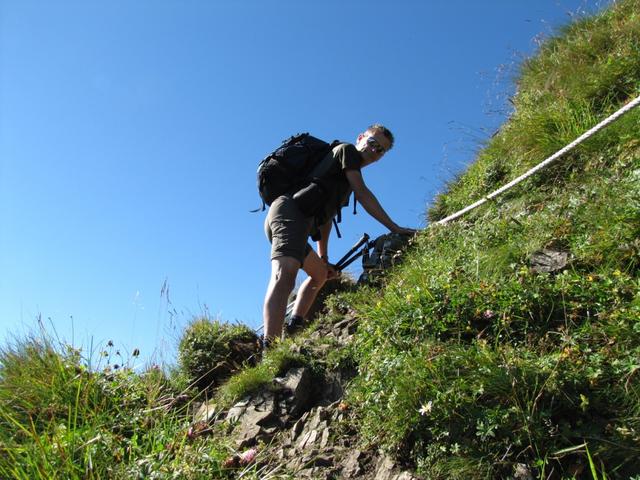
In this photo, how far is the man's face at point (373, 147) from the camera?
20.2ft

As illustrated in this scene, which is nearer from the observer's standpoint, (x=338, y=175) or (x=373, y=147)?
(x=338, y=175)

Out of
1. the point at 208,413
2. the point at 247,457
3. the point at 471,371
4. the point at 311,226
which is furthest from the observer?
the point at 311,226

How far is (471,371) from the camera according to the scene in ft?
10.5

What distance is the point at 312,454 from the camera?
370 cm

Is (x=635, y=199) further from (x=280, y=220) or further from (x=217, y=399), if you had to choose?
(x=217, y=399)

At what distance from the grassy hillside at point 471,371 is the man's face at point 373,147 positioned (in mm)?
1015

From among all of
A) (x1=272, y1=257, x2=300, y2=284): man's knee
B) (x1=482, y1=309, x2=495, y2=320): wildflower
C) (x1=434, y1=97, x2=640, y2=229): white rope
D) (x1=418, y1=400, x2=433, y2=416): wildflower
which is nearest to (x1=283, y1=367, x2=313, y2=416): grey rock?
(x1=272, y1=257, x2=300, y2=284): man's knee

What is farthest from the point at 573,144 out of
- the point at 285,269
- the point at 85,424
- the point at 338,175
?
the point at 85,424

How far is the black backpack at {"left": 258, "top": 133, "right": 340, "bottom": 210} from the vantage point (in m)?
5.93

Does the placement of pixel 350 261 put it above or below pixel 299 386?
above

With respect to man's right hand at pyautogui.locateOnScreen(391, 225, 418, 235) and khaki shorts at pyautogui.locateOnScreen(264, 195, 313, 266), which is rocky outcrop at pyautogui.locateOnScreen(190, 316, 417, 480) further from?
man's right hand at pyautogui.locateOnScreen(391, 225, 418, 235)

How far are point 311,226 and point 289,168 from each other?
2.12ft

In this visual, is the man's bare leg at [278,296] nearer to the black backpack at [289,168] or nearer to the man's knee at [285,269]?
the man's knee at [285,269]

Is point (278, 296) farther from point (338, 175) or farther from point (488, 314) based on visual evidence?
point (488, 314)
